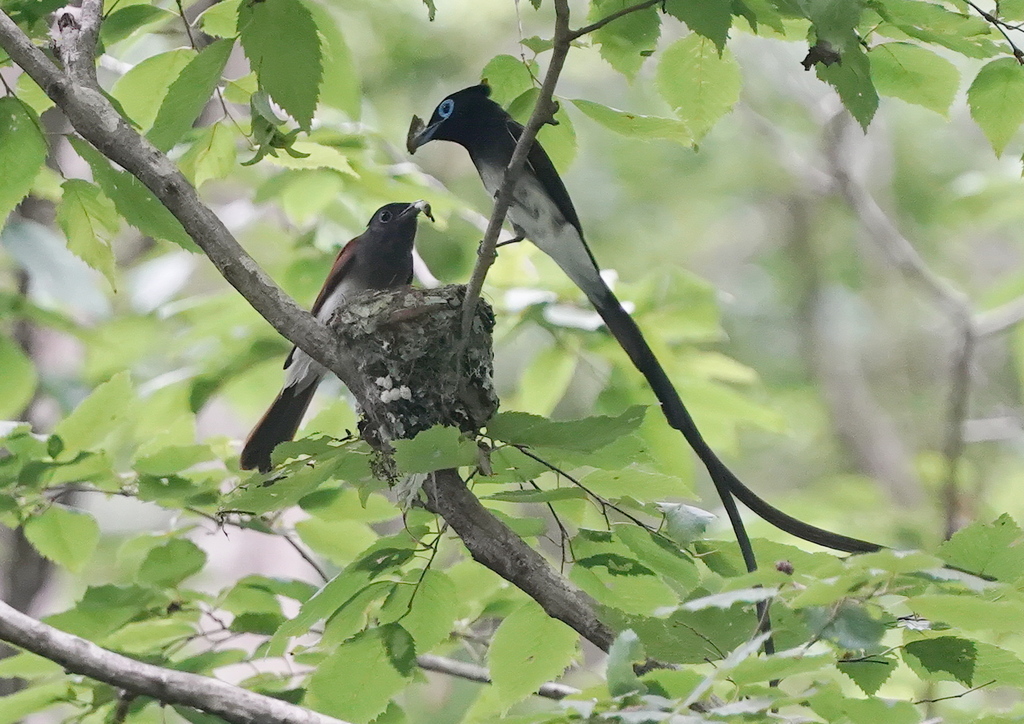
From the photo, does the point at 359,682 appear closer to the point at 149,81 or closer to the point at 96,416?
the point at 96,416

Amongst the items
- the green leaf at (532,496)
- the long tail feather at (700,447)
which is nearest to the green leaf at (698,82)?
the long tail feather at (700,447)

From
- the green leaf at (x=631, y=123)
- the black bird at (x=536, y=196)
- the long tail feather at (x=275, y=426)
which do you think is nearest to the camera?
the green leaf at (x=631, y=123)

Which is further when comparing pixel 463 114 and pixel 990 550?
pixel 463 114

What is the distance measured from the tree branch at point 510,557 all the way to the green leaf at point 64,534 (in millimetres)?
1015

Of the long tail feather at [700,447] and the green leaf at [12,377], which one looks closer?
the long tail feather at [700,447]

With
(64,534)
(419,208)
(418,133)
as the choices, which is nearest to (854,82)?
(418,133)

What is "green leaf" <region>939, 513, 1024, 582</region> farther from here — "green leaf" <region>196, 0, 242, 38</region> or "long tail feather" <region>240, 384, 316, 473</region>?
"long tail feather" <region>240, 384, 316, 473</region>

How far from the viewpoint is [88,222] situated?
7.79ft

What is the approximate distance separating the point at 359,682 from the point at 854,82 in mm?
1464

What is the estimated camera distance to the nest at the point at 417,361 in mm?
2372

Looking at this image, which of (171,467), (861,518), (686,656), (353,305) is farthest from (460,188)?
(686,656)

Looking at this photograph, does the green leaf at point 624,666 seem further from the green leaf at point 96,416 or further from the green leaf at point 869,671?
the green leaf at point 96,416

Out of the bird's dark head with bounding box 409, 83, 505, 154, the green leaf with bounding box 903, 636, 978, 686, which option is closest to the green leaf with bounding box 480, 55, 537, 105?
the bird's dark head with bounding box 409, 83, 505, 154

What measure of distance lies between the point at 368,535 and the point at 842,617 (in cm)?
160
